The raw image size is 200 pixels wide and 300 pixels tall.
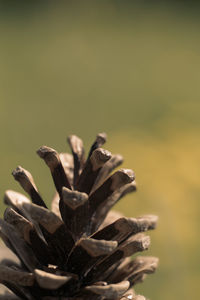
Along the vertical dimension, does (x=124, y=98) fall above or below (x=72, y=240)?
above

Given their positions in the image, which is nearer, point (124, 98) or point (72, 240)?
point (72, 240)

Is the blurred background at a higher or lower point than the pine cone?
higher

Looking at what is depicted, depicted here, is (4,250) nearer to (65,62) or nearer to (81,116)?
(81,116)

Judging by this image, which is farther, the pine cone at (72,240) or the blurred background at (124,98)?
the blurred background at (124,98)

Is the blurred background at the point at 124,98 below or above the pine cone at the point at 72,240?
above

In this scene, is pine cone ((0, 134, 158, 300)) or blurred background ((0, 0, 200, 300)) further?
blurred background ((0, 0, 200, 300))
